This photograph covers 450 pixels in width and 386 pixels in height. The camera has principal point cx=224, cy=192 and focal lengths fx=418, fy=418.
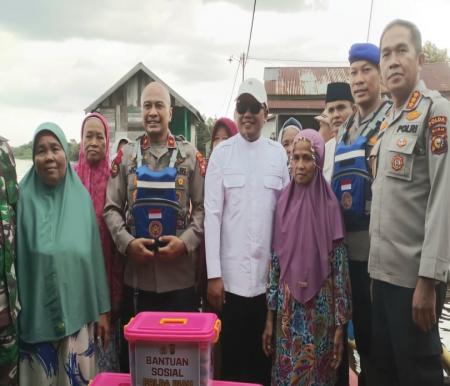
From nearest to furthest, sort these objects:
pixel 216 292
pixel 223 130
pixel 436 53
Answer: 1. pixel 216 292
2. pixel 223 130
3. pixel 436 53

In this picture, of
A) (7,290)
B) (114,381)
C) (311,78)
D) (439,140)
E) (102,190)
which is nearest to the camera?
(114,381)

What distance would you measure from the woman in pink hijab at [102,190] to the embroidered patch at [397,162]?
1756 mm

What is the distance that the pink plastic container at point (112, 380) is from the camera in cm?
165

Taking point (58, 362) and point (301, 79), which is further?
point (301, 79)

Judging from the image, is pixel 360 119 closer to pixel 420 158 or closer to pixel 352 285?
pixel 420 158

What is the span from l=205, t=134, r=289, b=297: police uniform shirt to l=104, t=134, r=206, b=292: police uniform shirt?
0.12m

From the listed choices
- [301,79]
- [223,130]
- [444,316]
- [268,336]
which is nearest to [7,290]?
[268,336]

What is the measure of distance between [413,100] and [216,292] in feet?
4.90

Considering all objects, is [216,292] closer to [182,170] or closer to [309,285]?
[309,285]

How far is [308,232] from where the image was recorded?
2.32m

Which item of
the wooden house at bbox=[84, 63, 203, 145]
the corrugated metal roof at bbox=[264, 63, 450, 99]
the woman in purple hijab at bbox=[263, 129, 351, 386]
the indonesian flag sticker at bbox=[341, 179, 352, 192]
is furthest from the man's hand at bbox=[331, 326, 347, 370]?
the corrugated metal roof at bbox=[264, 63, 450, 99]

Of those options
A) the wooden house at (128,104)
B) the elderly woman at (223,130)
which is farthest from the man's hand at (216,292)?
the wooden house at (128,104)

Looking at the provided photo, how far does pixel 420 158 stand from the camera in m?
1.91

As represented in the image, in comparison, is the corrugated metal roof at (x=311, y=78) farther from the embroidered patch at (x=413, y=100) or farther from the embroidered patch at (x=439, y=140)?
the embroidered patch at (x=439, y=140)
